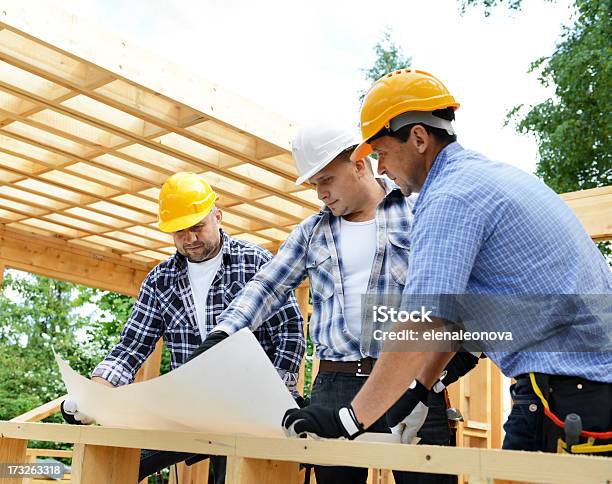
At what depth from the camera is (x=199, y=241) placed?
3580 millimetres

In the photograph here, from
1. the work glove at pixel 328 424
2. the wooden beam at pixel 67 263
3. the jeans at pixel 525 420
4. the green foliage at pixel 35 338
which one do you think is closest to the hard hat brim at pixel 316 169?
the jeans at pixel 525 420

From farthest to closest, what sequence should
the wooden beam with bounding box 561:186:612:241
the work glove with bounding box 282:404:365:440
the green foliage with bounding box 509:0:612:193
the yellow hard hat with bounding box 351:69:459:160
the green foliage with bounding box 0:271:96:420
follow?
the green foliage with bounding box 0:271:96:420 < the green foliage with bounding box 509:0:612:193 < the wooden beam with bounding box 561:186:612:241 < the yellow hard hat with bounding box 351:69:459:160 < the work glove with bounding box 282:404:365:440

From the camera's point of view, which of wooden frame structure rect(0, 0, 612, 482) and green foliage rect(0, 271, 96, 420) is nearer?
wooden frame structure rect(0, 0, 612, 482)

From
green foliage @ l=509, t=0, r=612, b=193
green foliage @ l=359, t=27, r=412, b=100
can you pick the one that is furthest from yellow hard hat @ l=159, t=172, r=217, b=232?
green foliage @ l=359, t=27, r=412, b=100

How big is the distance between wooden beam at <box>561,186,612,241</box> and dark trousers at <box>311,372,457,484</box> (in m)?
2.88

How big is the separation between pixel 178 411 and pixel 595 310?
1002 mm

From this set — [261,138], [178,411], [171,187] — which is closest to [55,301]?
[261,138]

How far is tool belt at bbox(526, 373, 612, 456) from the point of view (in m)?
1.66

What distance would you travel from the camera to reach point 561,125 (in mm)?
12797

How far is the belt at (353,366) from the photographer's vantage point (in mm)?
2602

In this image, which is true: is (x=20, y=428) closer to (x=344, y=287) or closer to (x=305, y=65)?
(x=344, y=287)

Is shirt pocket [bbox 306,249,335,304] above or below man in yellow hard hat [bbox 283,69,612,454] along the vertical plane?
above

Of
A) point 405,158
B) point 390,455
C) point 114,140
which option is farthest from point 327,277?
point 114,140

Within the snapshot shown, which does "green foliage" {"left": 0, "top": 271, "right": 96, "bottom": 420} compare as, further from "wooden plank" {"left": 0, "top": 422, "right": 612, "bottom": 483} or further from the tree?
"wooden plank" {"left": 0, "top": 422, "right": 612, "bottom": 483}
